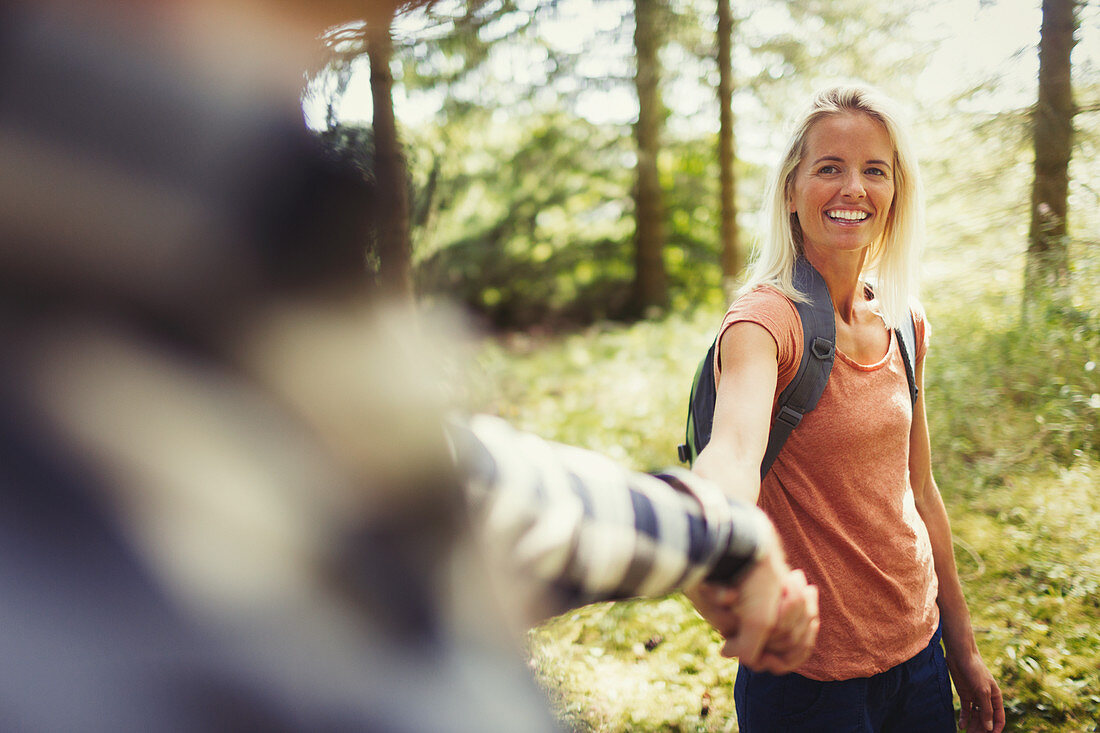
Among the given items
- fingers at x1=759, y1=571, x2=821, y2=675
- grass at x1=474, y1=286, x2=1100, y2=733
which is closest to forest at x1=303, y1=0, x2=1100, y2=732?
grass at x1=474, y1=286, x2=1100, y2=733

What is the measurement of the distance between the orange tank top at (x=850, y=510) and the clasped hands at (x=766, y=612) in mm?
550

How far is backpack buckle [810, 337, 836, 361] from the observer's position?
164cm

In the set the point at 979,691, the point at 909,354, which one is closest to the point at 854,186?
the point at 909,354

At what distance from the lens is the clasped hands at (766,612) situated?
1.10 m

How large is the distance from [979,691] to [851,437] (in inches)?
44.1

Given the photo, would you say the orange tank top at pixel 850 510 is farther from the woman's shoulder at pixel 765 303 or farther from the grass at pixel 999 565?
the grass at pixel 999 565

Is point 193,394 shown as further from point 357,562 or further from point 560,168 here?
point 560,168

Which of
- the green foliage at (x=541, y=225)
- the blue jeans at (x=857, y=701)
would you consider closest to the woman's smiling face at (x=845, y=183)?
the blue jeans at (x=857, y=701)

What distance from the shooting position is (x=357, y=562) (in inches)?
30.1

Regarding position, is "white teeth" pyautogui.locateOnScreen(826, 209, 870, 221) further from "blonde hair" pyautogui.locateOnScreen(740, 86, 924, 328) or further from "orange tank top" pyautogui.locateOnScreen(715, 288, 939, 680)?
"orange tank top" pyautogui.locateOnScreen(715, 288, 939, 680)

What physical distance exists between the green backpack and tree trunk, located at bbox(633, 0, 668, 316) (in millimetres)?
8648

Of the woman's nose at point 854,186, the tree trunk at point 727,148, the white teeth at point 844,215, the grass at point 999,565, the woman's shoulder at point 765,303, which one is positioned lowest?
the grass at point 999,565

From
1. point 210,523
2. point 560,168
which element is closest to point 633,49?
point 560,168

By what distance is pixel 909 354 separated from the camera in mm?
1892
